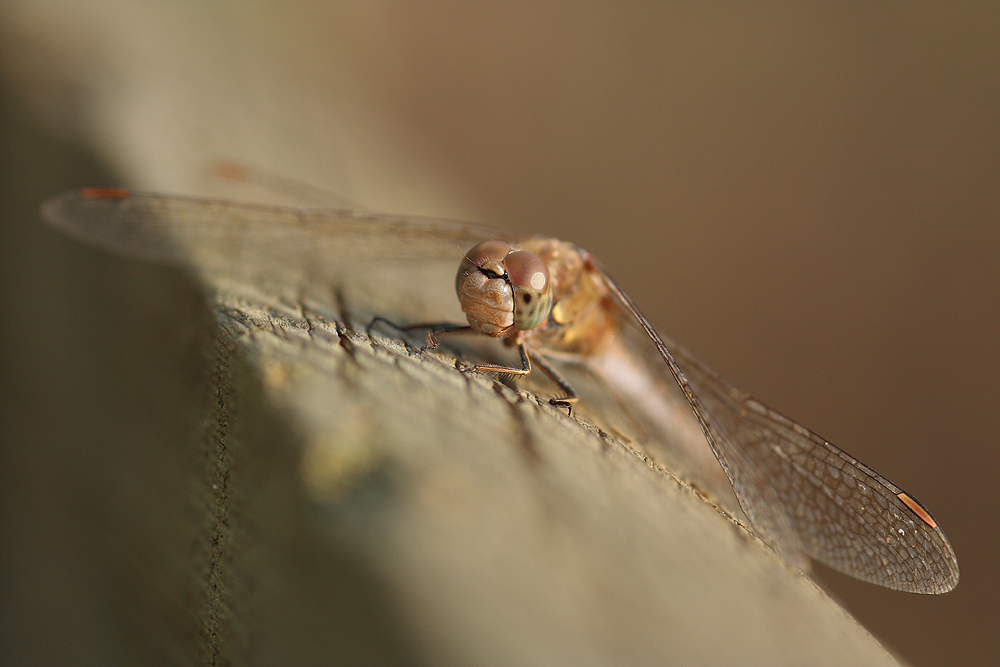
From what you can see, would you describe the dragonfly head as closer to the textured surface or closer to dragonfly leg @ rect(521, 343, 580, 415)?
dragonfly leg @ rect(521, 343, 580, 415)

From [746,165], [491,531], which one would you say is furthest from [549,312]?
[746,165]

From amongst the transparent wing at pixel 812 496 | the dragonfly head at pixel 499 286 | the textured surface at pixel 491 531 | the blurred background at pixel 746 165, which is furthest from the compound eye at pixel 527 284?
the blurred background at pixel 746 165

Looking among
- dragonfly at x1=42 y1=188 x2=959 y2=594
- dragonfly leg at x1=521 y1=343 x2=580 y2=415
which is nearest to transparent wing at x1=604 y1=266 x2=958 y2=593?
dragonfly at x1=42 y1=188 x2=959 y2=594

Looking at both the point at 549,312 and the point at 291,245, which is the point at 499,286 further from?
the point at 291,245

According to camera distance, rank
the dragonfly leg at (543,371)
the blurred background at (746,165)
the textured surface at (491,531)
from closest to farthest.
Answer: the textured surface at (491,531) < the dragonfly leg at (543,371) < the blurred background at (746,165)

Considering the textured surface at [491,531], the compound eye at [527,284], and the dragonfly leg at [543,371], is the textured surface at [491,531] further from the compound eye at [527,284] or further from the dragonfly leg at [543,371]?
the compound eye at [527,284]

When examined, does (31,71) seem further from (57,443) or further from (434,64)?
(434,64)
